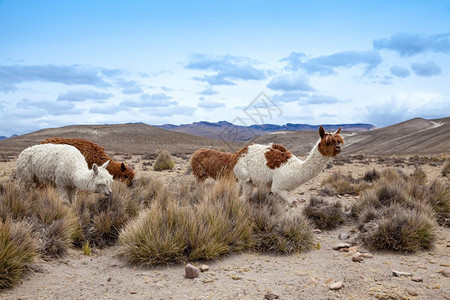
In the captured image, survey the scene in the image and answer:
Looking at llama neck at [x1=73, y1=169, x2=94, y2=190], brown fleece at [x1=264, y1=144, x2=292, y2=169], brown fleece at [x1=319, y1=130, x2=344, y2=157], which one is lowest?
llama neck at [x1=73, y1=169, x2=94, y2=190]

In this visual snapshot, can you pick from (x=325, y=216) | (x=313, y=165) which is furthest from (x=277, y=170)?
(x=325, y=216)

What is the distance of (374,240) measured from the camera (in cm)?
632

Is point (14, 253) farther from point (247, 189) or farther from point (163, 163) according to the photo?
point (163, 163)

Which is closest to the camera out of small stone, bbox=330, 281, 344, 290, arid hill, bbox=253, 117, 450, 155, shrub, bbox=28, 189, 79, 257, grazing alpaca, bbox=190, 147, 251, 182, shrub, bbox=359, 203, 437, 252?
small stone, bbox=330, 281, 344, 290

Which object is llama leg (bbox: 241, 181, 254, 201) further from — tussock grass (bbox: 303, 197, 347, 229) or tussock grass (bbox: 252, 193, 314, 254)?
tussock grass (bbox: 252, 193, 314, 254)

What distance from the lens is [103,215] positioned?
6703 millimetres

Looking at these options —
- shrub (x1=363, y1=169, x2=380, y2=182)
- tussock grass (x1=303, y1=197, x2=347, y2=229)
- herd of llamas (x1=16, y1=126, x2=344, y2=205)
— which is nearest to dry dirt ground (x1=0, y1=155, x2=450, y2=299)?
tussock grass (x1=303, y1=197, x2=347, y2=229)

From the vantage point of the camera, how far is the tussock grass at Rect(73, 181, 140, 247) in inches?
252

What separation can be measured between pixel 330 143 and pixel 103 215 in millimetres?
4546

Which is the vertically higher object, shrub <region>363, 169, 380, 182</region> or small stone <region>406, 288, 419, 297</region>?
small stone <region>406, 288, 419, 297</region>

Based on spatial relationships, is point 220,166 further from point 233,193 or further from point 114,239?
point 114,239

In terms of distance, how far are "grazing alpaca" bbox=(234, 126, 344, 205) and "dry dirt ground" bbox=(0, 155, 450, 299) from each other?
2.07 meters

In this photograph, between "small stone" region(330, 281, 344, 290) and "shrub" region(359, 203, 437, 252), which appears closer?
"small stone" region(330, 281, 344, 290)

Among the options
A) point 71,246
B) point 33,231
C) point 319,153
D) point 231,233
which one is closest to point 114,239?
point 71,246
